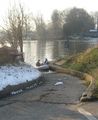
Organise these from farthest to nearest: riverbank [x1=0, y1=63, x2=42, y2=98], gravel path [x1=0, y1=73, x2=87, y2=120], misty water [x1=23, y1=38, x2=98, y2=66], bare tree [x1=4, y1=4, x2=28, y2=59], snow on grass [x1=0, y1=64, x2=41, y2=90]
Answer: misty water [x1=23, y1=38, x2=98, y2=66] → bare tree [x1=4, y1=4, x2=28, y2=59] → snow on grass [x1=0, y1=64, x2=41, y2=90] → riverbank [x1=0, y1=63, x2=42, y2=98] → gravel path [x1=0, y1=73, x2=87, y2=120]

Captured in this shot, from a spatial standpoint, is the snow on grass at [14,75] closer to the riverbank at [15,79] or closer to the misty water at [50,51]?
the riverbank at [15,79]

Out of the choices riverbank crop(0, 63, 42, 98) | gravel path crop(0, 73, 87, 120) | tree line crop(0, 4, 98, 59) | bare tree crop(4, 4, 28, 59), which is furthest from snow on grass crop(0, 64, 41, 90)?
tree line crop(0, 4, 98, 59)

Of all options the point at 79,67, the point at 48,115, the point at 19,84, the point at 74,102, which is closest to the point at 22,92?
the point at 19,84

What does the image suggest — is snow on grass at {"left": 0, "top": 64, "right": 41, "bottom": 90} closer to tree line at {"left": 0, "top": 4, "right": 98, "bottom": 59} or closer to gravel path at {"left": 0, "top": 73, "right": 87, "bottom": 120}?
gravel path at {"left": 0, "top": 73, "right": 87, "bottom": 120}

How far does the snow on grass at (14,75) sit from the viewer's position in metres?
19.4

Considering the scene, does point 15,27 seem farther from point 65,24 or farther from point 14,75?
point 65,24

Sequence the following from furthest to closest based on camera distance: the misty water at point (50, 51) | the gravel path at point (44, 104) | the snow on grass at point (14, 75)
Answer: the misty water at point (50, 51) → the snow on grass at point (14, 75) → the gravel path at point (44, 104)

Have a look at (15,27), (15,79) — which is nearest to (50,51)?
(15,27)

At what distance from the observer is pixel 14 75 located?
21.1m

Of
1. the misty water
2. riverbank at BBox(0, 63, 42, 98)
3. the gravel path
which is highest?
riverbank at BBox(0, 63, 42, 98)

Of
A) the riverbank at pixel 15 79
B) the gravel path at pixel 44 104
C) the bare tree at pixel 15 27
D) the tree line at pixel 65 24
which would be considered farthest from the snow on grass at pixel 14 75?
the tree line at pixel 65 24

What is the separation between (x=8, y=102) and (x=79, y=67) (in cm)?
1404

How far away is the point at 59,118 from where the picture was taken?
1357 cm

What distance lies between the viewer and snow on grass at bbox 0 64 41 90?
19.4 meters
